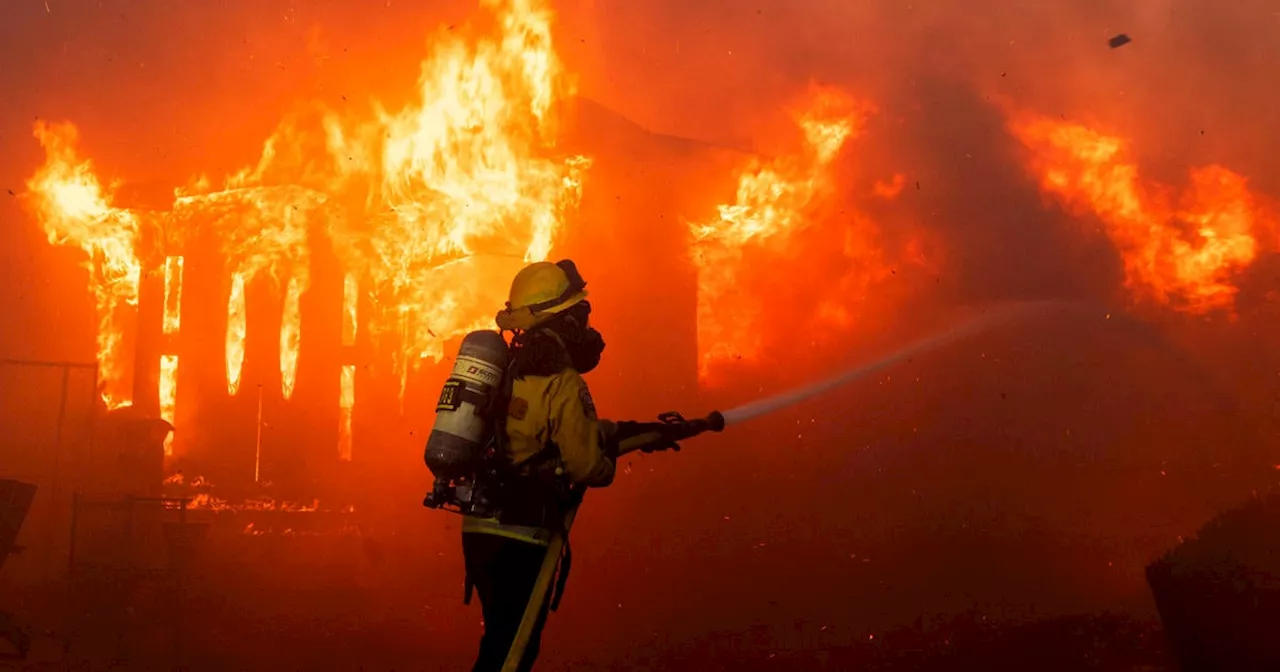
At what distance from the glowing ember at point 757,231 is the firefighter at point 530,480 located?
43.8 feet

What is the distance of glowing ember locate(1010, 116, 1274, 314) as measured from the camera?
54.0ft

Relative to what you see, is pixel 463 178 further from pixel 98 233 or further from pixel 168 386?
pixel 98 233

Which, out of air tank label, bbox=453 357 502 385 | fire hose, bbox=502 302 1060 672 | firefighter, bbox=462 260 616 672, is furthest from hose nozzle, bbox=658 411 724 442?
air tank label, bbox=453 357 502 385

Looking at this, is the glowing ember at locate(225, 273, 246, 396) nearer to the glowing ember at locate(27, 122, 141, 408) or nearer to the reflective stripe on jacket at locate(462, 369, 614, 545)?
the glowing ember at locate(27, 122, 141, 408)

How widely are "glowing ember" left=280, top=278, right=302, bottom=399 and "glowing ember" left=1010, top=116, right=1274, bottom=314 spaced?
571 inches

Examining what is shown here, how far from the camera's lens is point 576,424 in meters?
4.93

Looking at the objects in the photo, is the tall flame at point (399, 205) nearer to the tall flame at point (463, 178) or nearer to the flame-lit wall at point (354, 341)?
the tall flame at point (463, 178)

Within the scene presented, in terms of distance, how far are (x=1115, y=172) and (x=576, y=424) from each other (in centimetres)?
1413

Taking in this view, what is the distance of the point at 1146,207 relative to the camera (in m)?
16.5

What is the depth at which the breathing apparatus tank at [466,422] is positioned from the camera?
15.9 feet

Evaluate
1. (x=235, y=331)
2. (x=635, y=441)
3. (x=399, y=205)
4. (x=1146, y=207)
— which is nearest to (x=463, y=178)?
(x=399, y=205)

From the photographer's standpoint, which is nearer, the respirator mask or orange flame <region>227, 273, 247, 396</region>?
the respirator mask

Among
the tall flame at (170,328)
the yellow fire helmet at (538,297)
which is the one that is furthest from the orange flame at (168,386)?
the yellow fire helmet at (538,297)

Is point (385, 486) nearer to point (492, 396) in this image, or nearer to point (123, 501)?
point (123, 501)
